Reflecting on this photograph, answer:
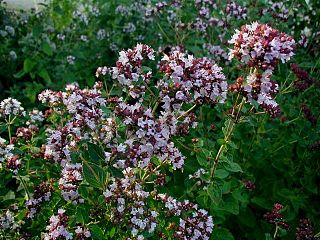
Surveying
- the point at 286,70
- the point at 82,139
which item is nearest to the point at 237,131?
the point at 286,70

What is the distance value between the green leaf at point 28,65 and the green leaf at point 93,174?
101 inches

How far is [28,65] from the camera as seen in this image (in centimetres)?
449

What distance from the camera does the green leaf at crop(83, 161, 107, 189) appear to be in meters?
2.11

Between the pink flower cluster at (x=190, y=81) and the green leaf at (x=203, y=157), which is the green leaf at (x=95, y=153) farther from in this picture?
the green leaf at (x=203, y=157)

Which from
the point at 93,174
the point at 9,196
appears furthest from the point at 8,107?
the point at 93,174

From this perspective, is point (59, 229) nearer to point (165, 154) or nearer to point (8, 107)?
point (165, 154)

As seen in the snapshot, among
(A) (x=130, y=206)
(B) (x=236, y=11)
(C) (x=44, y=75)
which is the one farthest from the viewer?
(C) (x=44, y=75)

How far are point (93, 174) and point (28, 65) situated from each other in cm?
263

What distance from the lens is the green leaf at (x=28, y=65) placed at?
446 centimetres

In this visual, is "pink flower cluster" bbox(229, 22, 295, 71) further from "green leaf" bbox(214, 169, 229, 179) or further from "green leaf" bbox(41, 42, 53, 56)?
"green leaf" bbox(41, 42, 53, 56)

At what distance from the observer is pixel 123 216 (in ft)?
7.14

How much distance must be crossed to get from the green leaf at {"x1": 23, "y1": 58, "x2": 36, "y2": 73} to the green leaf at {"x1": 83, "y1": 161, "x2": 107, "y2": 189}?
8.42 ft

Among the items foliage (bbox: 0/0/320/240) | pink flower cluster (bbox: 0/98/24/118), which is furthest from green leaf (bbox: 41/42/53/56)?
pink flower cluster (bbox: 0/98/24/118)

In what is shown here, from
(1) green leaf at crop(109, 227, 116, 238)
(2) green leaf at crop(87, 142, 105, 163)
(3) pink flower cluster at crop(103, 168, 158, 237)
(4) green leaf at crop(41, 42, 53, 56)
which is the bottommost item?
(1) green leaf at crop(109, 227, 116, 238)
